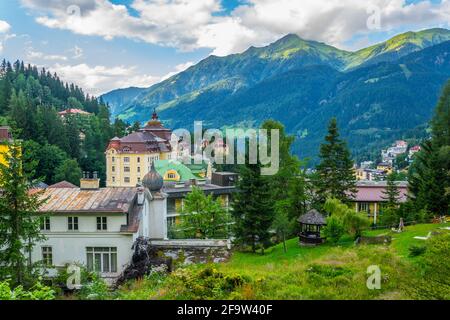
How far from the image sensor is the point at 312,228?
3391 cm

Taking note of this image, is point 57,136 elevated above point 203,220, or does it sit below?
above

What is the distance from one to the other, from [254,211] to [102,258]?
12243 millimetres

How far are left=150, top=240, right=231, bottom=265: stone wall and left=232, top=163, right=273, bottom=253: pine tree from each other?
546 centimetres

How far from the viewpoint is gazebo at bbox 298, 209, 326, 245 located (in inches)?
1304

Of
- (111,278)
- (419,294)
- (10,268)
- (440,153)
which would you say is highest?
(440,153)

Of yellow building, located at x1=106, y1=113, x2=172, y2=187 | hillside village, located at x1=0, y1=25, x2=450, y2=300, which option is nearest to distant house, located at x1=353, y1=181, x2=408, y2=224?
hillside village, located at x1=0, y1=25, x2=450, y2=300

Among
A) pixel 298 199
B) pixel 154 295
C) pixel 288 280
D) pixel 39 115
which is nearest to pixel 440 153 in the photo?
pixel 298 199

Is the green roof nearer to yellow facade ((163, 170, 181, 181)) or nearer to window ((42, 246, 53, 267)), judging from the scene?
yellow facade ((163, 170, 181, 181))

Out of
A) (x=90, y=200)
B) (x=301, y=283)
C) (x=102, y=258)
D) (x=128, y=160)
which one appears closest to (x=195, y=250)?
(x=102, y=258)

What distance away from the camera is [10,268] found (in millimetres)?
18375

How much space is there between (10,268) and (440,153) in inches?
1364

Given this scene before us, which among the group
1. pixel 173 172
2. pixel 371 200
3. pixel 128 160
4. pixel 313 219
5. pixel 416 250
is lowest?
pixel 371 200

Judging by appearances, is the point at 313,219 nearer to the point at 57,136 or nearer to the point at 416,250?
the point at 416,250

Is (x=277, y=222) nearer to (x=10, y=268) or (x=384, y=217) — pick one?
(x=384, y=217)
